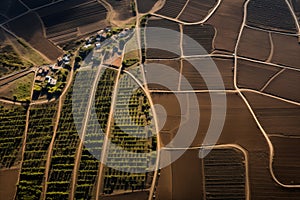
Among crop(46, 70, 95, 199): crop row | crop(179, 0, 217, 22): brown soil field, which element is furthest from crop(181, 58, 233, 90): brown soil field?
crop(46, 70, 95, 199): crop row

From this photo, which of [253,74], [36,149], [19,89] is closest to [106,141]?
[36,149]

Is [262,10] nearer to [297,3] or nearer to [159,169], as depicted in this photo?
[297,3]

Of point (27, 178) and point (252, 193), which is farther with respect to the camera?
point (27, 178)

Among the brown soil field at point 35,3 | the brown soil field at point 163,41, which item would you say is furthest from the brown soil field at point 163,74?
the brown soil field at point 35,3

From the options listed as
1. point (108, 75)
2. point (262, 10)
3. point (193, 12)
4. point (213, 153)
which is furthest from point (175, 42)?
point (213, 153)

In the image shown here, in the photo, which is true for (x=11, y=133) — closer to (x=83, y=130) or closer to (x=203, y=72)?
(x=83, y=130)

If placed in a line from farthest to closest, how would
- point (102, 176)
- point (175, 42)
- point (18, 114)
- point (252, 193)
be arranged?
point (175, 42) → point (18, 114) → point (102, 176) → point (252, 193)

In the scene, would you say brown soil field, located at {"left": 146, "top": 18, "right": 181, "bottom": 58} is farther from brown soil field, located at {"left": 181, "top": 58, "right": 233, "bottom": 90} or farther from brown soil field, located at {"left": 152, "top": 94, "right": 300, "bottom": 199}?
brown soil field, located at {"left": 152, "top": 94, "right": 300, "bottom": 199}
